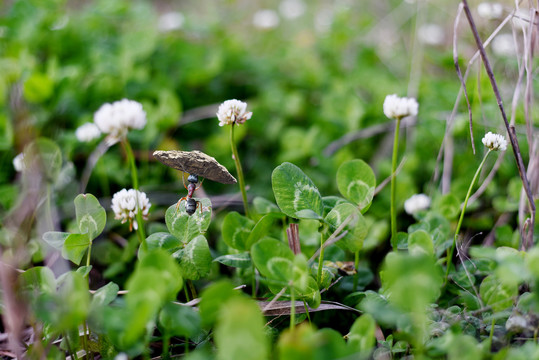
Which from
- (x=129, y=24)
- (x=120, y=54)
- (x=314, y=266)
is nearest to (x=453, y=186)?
(x=314, y=266)

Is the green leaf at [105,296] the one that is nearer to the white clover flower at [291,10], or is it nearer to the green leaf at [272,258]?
the green leaf at [272,258]

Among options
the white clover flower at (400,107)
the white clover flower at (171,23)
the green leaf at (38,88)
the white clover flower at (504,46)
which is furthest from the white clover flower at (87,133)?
the white clover flower at (504,46)

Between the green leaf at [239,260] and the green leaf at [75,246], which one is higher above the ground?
the green leaf at [75,246]

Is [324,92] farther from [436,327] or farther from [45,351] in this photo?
[45,351]

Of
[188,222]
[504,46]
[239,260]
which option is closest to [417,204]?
[239,260]

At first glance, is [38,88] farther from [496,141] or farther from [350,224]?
[496,141]

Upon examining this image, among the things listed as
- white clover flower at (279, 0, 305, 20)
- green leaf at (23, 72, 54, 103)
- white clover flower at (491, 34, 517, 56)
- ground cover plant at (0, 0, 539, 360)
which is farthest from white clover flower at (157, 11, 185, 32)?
white clover flower at (491, 34, 517, 56)
